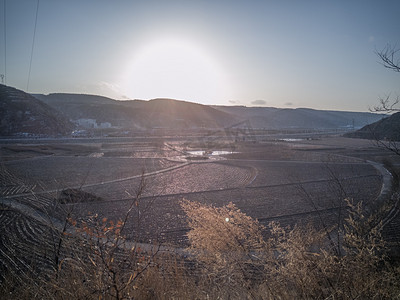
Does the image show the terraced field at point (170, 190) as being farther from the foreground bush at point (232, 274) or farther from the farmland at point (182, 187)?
the foreground bush at point (232, 274)

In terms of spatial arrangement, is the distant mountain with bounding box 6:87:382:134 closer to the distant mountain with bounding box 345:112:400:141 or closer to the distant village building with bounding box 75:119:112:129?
the distant village building with bounding box 75:119:112:129

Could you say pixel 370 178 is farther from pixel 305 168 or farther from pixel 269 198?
pixel 269 198

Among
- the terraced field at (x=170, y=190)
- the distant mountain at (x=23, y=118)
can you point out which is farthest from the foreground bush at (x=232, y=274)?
the distant mountain at (x=23, y=118)

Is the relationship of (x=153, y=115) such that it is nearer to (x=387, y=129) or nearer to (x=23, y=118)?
(x=23, y=118)

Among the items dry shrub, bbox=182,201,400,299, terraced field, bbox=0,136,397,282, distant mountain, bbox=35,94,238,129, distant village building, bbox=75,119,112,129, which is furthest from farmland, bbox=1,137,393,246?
distant mountain, bbox=35,94,238,129

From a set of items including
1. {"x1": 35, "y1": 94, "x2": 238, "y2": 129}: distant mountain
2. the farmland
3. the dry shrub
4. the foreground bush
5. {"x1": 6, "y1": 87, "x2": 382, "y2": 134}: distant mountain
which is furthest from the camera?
{"x1": 35, "y1": 94, "x2": 238, "y2": 129}: distant mountain

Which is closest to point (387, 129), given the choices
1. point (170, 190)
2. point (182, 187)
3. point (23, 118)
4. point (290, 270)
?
point (182, 187)
